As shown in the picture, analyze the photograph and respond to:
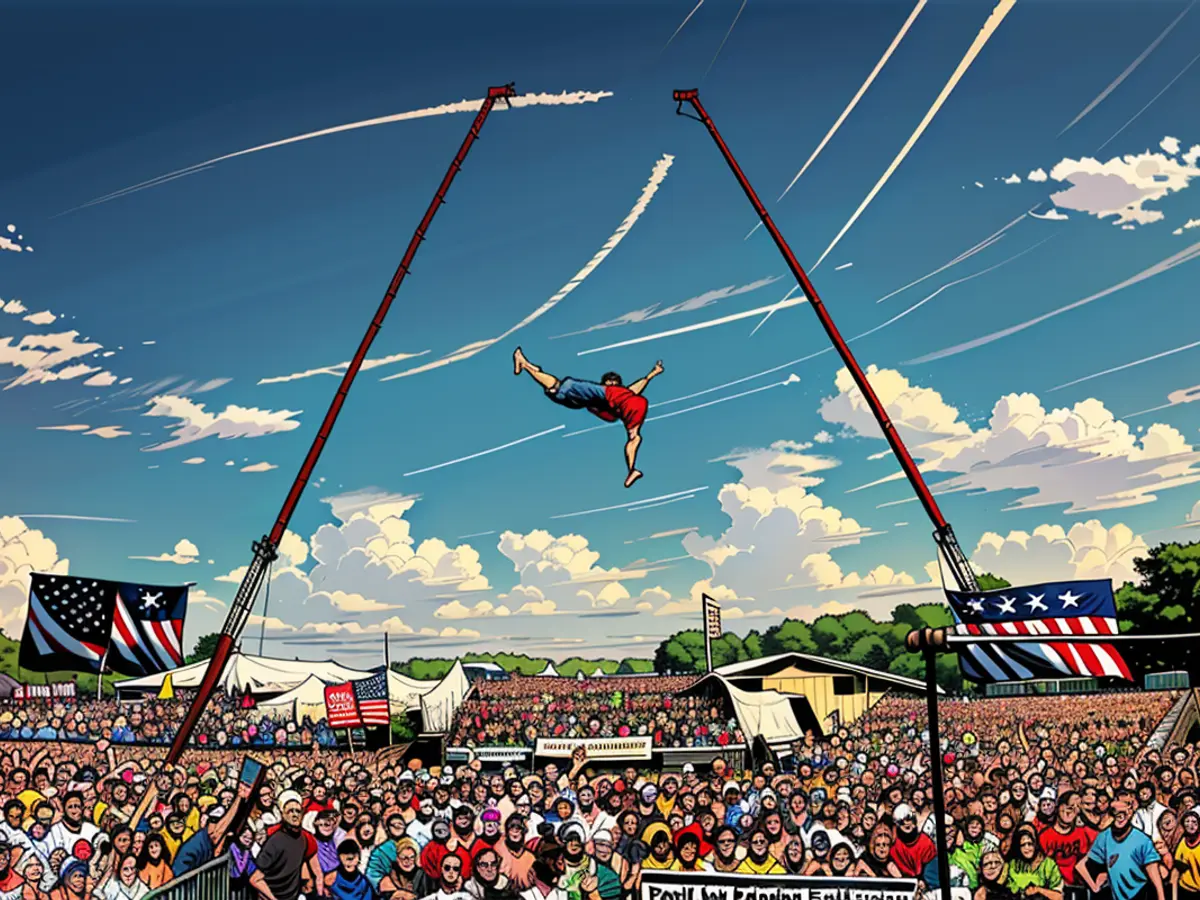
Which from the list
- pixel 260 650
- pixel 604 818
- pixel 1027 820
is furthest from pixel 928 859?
pixel 260 650

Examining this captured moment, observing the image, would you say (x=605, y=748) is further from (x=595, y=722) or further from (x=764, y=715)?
(x=595, y=722)

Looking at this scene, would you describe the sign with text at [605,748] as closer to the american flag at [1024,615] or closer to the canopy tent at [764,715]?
the canopy tent at [764,715]

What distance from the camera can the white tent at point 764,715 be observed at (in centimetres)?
2509

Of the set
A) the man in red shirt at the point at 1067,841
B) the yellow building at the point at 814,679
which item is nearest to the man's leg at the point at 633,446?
the yellow building at the point at 814,679

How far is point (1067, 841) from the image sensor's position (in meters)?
10.8

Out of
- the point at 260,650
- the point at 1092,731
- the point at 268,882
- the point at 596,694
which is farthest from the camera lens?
the point at 596,694

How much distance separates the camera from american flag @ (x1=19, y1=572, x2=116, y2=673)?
19.4 metres

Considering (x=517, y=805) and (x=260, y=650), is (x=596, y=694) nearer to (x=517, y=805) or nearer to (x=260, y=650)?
(x=260, y=650)

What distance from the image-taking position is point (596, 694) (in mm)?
57812

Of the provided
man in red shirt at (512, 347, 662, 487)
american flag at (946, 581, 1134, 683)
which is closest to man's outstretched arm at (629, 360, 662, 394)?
man in red shirt at (512, 347, 662, 487)

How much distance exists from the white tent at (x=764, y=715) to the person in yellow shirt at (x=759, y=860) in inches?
617

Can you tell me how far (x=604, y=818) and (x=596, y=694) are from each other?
46824mm

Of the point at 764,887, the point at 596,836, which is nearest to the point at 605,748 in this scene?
the point at 596,836

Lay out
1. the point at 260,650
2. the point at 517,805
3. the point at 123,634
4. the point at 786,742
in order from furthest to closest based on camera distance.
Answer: the point at 260,650, the point at 786,742, the point at 123,634, the point at 517,805
